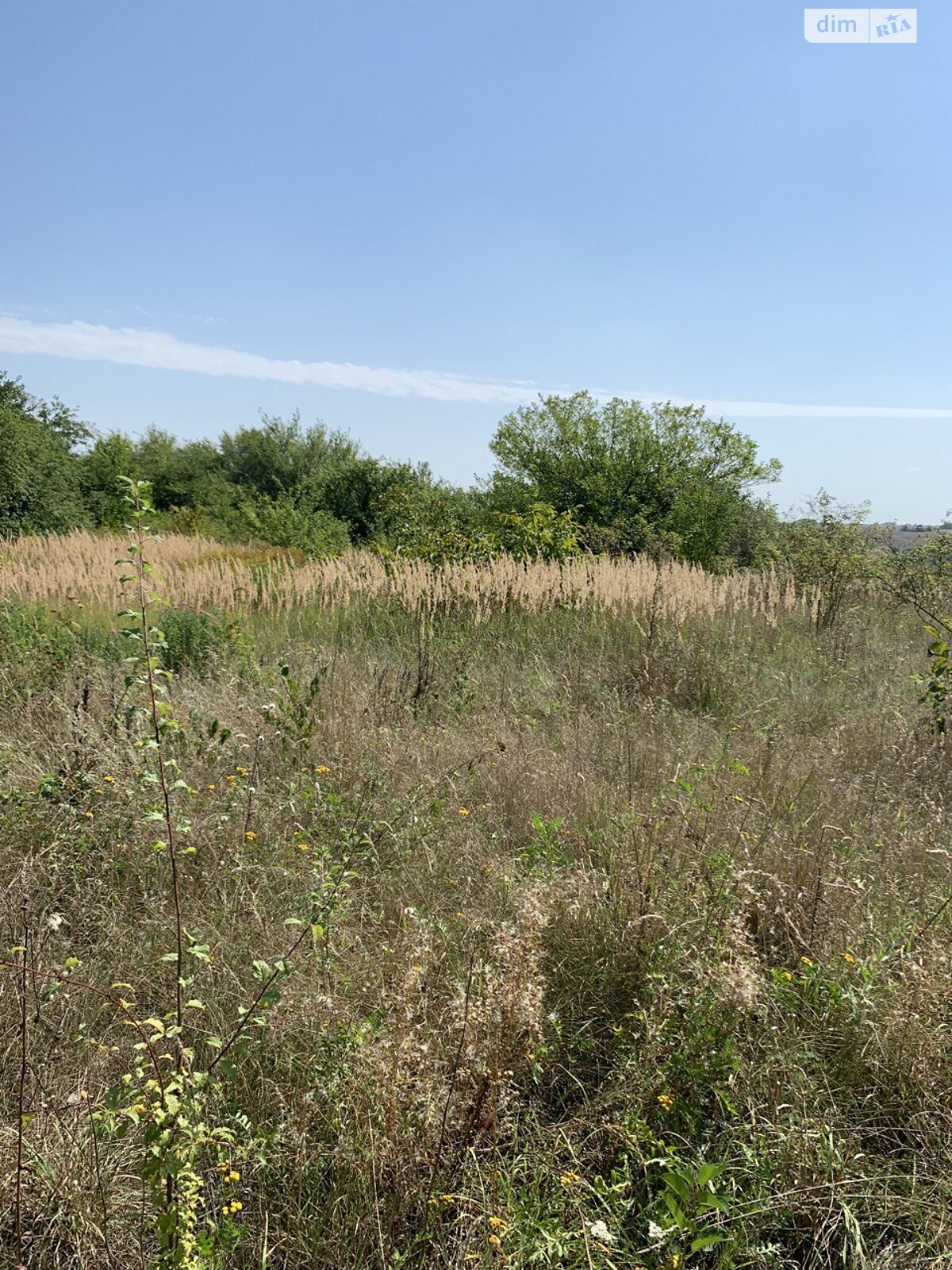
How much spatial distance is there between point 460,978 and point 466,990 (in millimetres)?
350

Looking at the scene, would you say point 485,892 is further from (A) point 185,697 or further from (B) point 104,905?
(A) point 185,697

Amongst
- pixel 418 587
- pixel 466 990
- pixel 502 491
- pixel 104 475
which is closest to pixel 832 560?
pixel 418 587

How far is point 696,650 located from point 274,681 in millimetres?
3454

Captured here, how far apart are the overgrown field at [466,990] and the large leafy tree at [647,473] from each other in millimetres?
16171

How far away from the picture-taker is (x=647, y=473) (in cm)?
2075

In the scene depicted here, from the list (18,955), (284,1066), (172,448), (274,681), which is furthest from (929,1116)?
(172,448)

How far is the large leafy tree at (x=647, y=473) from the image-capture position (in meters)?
20.3

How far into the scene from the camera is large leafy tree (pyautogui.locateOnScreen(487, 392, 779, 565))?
20.3 metres

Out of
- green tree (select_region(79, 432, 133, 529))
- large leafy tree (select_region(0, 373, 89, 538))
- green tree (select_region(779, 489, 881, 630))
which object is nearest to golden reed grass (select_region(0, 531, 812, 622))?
green tree (select_region(779, 489, 881, 630))

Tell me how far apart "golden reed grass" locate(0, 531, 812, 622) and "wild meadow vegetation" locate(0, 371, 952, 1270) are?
8.69ft

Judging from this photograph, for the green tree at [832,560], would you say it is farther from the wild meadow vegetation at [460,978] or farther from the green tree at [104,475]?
the green tree at [104,475]

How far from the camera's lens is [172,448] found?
32.2 meters

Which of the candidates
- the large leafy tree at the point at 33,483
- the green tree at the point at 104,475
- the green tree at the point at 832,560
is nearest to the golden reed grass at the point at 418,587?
the green tree at the point at 832,560

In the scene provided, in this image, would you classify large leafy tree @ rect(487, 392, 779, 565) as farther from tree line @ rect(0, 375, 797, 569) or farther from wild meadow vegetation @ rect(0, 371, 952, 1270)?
wild meadow vegetation @ rect(0, 371, 952, 1270)
